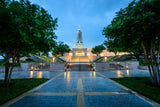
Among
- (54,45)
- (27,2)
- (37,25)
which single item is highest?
(27,2)

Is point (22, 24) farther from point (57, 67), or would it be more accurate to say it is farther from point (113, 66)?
point (113, 66)

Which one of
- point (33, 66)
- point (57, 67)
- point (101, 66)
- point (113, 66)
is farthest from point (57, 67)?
point (113, 66)

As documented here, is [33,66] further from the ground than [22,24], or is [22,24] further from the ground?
[22,24]

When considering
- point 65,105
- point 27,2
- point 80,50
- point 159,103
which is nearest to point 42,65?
point 27,2

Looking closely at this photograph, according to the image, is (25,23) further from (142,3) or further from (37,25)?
(142,3)

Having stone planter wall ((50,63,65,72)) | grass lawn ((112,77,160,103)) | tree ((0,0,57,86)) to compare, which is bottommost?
grass lawn ((112,77,160,103))

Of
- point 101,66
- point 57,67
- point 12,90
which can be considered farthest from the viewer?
point 57,67

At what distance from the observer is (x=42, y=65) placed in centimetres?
1791

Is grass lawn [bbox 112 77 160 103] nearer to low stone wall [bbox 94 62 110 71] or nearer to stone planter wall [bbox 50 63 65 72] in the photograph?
low stone wall [bbox 94 62 110 71]

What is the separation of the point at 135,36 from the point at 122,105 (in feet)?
15.3

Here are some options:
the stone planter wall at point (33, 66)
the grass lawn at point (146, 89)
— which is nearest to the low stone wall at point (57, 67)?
the stone planter wall at point (33, 66)

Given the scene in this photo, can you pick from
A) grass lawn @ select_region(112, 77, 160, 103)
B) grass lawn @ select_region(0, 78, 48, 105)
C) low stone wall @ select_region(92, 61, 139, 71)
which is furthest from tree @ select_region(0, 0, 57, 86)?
low stone wall @ select_region(92, 61, 139, 71)

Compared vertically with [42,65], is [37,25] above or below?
above

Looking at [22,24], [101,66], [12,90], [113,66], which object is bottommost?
[12,90]
